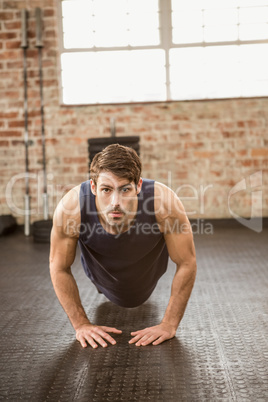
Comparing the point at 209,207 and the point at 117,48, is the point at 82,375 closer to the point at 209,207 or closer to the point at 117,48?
the point at 209,207

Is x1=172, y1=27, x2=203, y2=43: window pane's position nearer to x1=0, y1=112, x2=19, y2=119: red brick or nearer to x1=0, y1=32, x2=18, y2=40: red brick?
x1=0, y1=32, x2=18, y2=40: red brick

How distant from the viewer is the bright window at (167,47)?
4203 millimetres

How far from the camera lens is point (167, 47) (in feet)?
13.9

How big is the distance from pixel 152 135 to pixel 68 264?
271 cm

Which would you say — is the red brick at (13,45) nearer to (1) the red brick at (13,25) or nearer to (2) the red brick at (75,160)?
(1) the red brick at (13,25)

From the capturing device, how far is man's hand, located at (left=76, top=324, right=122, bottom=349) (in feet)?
5.66

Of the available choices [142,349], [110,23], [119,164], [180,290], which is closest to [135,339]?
[142,349]

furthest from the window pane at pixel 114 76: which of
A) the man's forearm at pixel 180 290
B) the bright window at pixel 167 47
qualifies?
the man's forearm at pixel 180 290

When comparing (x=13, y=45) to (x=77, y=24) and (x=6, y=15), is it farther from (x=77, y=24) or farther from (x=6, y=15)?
(x=77, y=24)

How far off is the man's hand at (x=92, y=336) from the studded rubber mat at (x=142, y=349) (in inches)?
1.1

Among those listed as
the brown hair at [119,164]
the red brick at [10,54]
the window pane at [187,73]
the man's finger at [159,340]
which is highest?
the red brick at [10,54]

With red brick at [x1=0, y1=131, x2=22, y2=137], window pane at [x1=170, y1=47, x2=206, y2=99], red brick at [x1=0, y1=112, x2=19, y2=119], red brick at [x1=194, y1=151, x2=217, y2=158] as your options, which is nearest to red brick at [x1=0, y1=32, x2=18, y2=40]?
red brick at [x1=0, y1=112, x2=19, y2=119]

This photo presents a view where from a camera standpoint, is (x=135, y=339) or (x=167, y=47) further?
(x=167, y=47)

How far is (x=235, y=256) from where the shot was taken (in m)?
3.19
